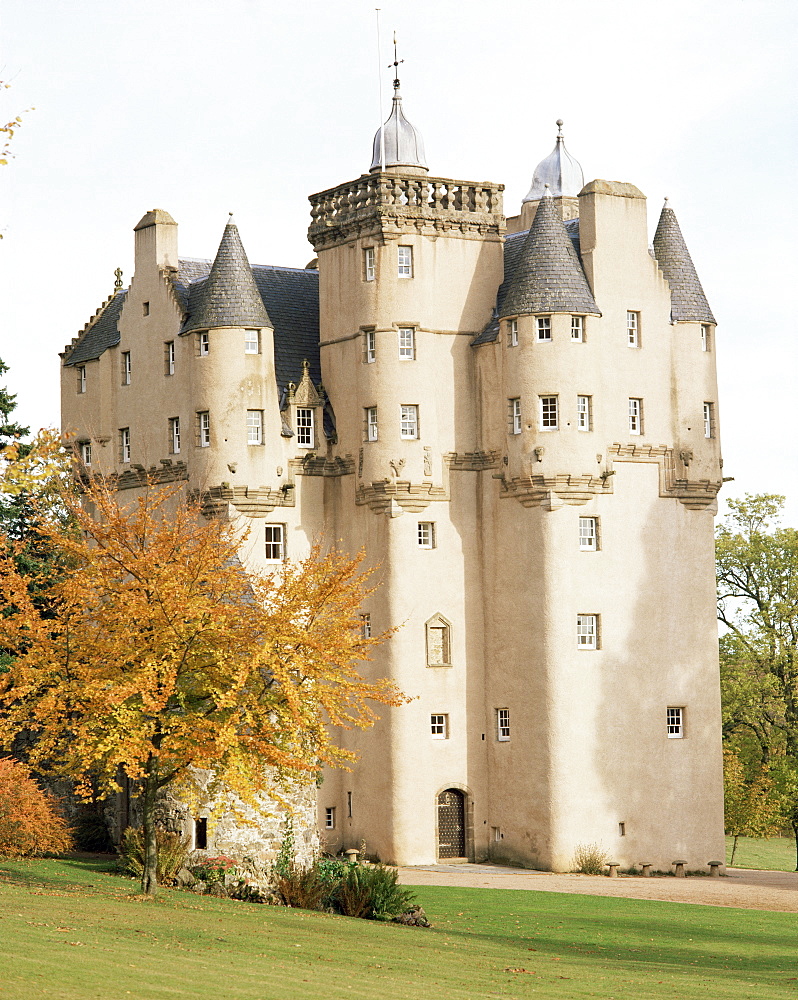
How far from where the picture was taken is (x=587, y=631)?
194ft

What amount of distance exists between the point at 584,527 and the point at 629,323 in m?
7.59

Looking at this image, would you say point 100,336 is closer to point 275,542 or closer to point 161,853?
point 275,542

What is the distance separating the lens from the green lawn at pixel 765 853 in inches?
3014

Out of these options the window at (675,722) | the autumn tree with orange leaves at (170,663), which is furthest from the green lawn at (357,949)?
the window at (675,722)

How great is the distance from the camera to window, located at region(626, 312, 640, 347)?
2416 inches

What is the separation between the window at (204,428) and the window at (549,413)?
1162 centimetres

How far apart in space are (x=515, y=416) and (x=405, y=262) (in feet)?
22.0

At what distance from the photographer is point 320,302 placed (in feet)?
209

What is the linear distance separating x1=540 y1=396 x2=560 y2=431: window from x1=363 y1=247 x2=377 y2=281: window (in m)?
7.49

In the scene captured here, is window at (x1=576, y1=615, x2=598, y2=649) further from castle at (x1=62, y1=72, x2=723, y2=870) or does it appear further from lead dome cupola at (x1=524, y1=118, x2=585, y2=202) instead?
lead dome cupola at (x1=524, y1=118, x2=585, y2=202)

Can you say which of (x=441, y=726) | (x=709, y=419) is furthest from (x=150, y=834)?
(x=709, y=419)

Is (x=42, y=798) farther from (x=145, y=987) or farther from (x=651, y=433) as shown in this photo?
(x=651, y=433)

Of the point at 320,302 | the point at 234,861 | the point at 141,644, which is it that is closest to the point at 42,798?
the point at 234,861

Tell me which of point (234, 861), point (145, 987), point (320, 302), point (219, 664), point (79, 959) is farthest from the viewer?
point (320, 302)
